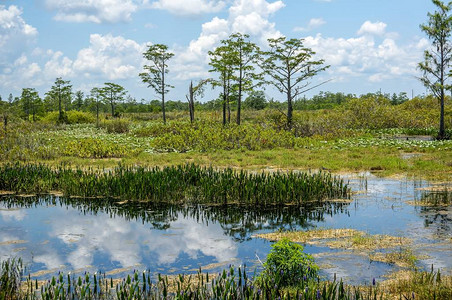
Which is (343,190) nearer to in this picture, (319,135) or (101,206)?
(101,206)

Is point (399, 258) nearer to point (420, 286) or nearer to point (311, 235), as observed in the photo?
point (420, 286)

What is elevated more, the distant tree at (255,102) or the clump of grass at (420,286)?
the distant tree at (255,102)

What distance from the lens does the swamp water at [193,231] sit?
6750 mm

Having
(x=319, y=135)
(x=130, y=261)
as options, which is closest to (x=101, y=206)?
(x=130, y=261)

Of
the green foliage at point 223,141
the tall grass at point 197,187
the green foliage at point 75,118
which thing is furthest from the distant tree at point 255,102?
the tall grass at point 197,187

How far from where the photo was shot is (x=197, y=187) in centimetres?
1189

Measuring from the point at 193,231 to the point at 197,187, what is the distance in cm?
313

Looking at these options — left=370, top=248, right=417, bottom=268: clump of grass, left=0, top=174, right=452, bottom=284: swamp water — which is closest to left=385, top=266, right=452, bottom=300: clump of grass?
left=0, top=174, right=452, bottom=284: swamp water

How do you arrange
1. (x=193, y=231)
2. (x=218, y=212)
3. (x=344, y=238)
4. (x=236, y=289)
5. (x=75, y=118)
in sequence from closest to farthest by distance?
(x=236, y=289), (x=344, y=238), (x=193, y=231), (x=218, y=212), (x=75, y=118)

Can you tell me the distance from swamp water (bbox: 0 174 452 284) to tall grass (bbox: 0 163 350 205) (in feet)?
1.29

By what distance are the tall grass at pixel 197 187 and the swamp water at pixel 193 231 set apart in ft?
1.29

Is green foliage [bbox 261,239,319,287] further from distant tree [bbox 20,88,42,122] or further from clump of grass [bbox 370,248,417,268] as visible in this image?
distant tree [bbox 20,88,42,122]

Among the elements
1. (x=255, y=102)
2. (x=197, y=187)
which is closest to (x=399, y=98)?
(x=255, y=102)

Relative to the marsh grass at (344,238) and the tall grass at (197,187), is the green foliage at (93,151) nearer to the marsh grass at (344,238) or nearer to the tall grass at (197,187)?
the tall grass at (197,187)
